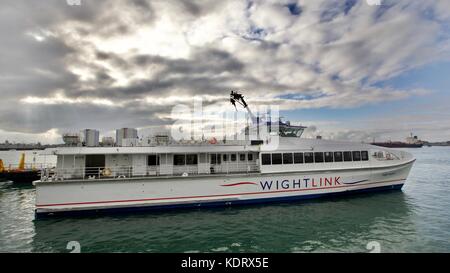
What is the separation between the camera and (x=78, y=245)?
381 inches

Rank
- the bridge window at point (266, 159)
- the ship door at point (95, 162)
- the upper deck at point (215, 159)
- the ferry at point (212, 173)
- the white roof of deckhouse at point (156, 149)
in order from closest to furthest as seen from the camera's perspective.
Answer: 1. the ferry at point (212, 173)
2. the white roof of deckhouse at point (156, 149)
3. the upper deck at point (215, 159)
4. the ship door at point (95, 162)
5. the bridge window at point (266, 159)

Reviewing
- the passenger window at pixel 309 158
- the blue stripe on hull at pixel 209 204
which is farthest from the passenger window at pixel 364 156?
the passenger window at pixel 309 158

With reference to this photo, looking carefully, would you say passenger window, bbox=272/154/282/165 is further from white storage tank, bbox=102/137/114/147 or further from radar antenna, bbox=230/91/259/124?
white storage tank, bbox=102/137/114/147

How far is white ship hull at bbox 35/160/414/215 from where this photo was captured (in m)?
13.0

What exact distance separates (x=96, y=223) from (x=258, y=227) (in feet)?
28.7

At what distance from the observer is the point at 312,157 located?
16.9 meters

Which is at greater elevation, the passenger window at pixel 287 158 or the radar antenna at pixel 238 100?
the radar antenna at pixel 238 100

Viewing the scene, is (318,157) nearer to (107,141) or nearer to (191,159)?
(191,159)

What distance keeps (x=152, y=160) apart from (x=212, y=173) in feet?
14.1

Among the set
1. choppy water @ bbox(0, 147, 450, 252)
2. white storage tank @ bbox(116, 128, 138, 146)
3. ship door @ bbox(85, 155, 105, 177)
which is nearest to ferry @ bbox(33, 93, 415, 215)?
ship door @ bbox(85, 155, 105, 177)

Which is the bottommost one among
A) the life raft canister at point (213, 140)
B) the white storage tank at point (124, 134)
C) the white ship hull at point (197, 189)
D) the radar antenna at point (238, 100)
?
the white ship hull at point (197, 189)

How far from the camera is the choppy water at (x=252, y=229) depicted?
31.0ft

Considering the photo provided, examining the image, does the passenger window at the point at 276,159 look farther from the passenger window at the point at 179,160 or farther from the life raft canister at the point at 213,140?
the passenger window at the point at 179,160

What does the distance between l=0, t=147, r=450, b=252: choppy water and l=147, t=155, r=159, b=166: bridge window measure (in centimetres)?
352
